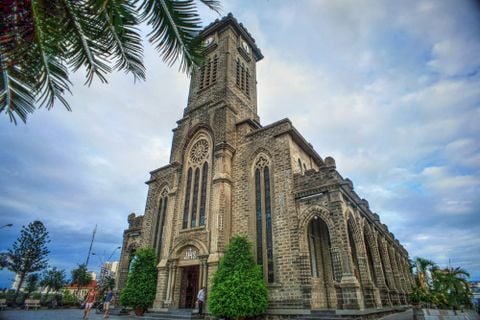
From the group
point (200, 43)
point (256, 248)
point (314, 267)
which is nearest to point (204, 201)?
point (256, 248)

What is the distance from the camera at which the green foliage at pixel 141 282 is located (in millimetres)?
15047

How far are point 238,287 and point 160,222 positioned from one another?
9562 mm

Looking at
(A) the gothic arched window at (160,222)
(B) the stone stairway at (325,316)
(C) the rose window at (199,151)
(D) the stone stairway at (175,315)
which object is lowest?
(D) the stone stairway at (175,315)

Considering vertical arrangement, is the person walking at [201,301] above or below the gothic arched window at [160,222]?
below

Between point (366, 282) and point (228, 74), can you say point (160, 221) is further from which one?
point (366, 282)

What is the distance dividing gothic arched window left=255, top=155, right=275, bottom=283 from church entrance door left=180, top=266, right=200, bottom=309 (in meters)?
4.64

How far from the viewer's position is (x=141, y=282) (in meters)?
15.6

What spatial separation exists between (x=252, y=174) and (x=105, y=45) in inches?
530

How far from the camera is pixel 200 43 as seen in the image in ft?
11.6

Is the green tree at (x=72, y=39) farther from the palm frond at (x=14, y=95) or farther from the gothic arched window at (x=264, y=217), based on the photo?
the gothic arched window at (x=264, y=217)

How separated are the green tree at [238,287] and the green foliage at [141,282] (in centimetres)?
554

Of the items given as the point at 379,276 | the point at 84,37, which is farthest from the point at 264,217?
the point at 84,37

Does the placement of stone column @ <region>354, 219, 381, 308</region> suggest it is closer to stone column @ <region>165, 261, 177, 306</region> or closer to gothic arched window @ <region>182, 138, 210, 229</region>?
gothic arched window @ <region>182, 138, 210, 229</region>

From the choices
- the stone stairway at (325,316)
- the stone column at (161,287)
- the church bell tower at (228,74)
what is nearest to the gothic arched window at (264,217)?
the stone stairway at (325,316)
